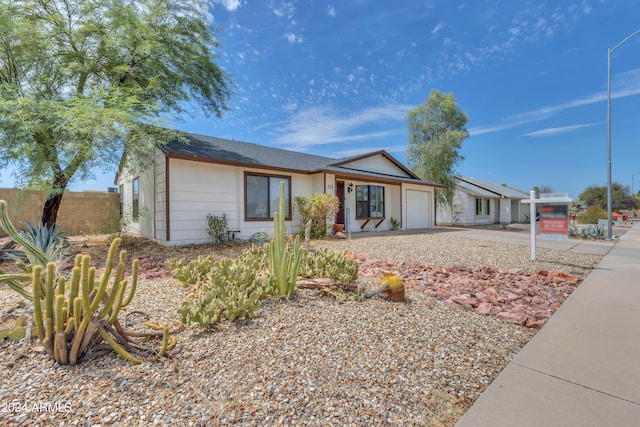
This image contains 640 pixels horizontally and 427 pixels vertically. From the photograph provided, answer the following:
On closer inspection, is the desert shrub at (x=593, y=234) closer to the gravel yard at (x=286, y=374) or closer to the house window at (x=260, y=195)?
the gravel yard at (x=286, y=374)

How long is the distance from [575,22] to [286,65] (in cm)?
978

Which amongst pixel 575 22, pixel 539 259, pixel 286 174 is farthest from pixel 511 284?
pixel 575 22

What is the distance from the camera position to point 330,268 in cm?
383

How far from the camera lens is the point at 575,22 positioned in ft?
29.3

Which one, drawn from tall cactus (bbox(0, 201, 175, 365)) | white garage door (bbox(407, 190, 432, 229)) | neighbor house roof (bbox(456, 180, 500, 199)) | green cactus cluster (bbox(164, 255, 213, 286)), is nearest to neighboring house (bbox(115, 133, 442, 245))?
white garage door (bbox(407, 190, 432, 229))

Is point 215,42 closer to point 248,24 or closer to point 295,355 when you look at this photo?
point 248,24

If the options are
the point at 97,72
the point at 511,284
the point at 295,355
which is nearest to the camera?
the point at 295,355

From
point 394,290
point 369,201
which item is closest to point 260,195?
point 369,201

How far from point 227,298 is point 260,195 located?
25.3 ft

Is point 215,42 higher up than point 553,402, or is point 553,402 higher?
point 215,42

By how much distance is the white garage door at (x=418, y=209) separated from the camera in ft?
52.3

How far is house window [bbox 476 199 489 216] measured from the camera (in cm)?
2534

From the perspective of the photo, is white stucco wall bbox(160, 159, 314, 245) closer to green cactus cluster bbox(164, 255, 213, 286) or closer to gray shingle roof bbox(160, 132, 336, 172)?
gray shingle roof bbox(160, 132, 336, 172)

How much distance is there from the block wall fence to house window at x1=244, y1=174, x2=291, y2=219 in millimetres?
5104
